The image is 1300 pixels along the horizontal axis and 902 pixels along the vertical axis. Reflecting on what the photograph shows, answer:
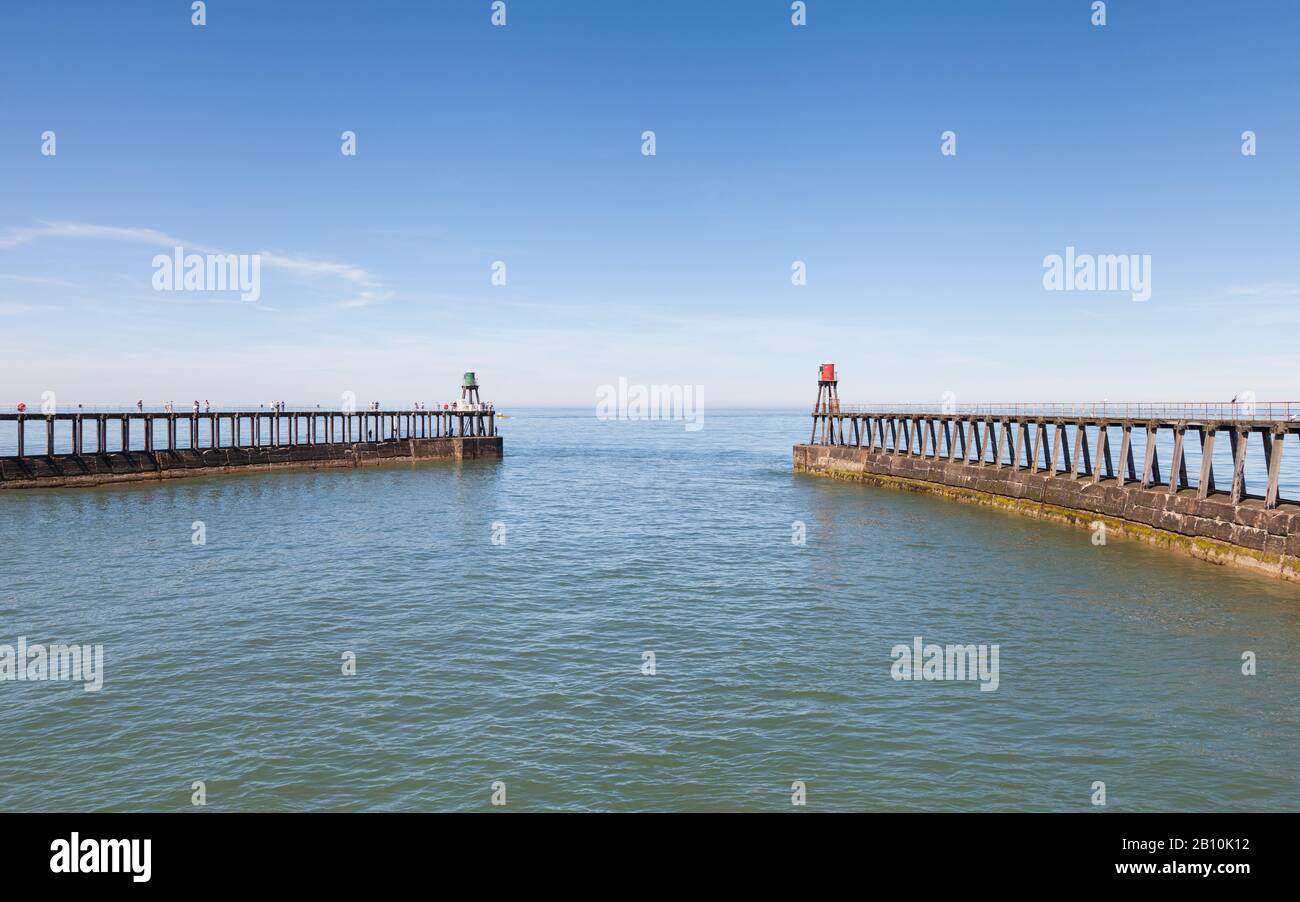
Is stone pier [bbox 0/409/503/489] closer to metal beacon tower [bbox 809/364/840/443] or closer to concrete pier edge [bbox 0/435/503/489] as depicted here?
concrete pier edge [bbox 0/435/503/489]

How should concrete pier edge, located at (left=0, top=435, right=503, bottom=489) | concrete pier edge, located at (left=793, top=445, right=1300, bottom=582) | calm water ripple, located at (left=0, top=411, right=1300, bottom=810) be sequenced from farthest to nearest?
concrete pier edge, located at (left=0, top=435, right=503, bottom=489), concrete pier edge, located at (left=793, top=445, right=1300, bottom=582), calm water ripple, located at (left=0, top=411, right=1300, bottom=810)

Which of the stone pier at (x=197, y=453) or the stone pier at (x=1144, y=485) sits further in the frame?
the stone pier at (x=197, y=453)

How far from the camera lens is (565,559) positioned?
119 ft

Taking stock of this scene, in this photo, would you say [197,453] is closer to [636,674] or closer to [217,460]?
[217,460]

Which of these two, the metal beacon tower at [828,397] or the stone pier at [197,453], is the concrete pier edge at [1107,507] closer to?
the metal beacon tower at [828,397]

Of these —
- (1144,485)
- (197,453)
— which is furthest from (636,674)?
(197,453)

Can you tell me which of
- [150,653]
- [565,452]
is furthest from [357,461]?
[150,653]

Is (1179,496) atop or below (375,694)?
atop

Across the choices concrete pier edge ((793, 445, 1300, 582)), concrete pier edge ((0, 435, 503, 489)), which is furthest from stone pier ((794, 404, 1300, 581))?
concrete pier edge ((0, 435, 503, 489))

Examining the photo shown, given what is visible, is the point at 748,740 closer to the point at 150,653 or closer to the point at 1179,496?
the point at 150,653

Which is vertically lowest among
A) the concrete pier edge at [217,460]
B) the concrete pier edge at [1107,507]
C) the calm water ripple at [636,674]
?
the calm water ripple at [636,674]

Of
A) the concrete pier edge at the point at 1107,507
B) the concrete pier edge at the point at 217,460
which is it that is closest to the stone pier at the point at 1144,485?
the concrete pier edge at the point at 1107,507
